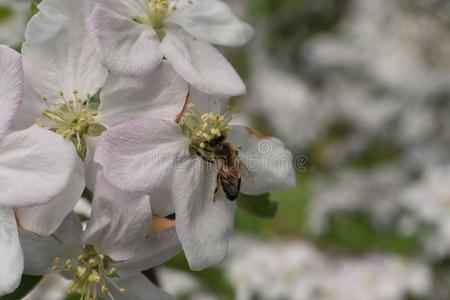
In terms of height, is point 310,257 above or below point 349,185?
above

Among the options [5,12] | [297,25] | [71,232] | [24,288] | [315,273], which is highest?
[71,232]

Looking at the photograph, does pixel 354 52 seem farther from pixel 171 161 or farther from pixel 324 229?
pixel 171 161

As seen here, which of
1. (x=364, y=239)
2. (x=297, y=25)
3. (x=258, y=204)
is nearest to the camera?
(x=258, y=204)

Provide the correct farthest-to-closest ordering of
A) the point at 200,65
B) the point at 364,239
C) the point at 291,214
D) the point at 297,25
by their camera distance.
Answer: the point at 297,25 < the point at 364,239 < the point at 291,214 < the point at 200,65

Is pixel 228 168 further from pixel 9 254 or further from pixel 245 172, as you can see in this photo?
pixel 9 254

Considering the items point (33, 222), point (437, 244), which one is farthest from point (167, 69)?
point (437, 244)

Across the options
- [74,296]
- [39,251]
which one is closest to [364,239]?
[74,296]

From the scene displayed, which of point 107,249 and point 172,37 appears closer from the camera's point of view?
point 107,249
